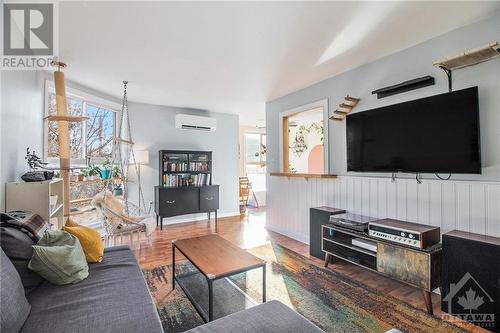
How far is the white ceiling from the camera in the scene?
1908 mm

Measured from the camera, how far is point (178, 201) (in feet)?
15.6

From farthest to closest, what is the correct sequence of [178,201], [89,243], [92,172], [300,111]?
[178,201] < [300,111] < [92,172] < [89,243]

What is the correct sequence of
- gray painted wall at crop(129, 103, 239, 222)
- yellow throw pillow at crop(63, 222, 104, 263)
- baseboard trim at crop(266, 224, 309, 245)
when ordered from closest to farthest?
yellow throw pillow at crop(63, 222, 104, 263) → baseboard trim at crop(266, 224, 309, 245) → gray painted wall at crop(129, 103, 239, 222)

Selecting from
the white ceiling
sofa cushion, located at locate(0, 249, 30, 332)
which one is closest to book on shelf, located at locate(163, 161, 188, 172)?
the white ceiling

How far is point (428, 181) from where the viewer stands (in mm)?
2371

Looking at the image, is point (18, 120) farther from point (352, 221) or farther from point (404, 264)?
point (404, 264)

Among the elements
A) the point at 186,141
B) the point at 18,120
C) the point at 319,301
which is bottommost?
the point at 319,301

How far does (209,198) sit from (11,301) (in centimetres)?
400

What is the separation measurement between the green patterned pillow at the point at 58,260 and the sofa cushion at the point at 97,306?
0.06 meters

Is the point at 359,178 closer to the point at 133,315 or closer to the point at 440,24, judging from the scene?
the point at 440,24

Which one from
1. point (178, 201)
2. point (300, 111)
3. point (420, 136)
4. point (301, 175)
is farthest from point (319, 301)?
point (178, 201)

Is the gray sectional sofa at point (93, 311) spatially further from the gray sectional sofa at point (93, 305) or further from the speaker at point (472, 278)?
the speaker at point (472, 278)

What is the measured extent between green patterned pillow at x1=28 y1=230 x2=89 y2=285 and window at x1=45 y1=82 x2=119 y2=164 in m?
2.08

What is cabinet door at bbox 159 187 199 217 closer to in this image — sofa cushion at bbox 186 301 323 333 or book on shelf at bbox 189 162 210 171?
book on shelf at bbox 189 162 210 171
